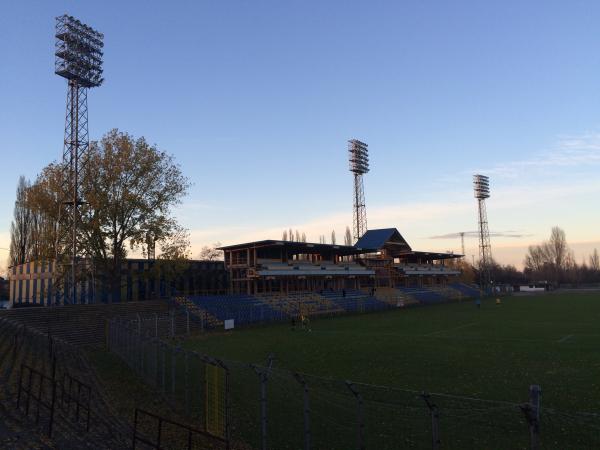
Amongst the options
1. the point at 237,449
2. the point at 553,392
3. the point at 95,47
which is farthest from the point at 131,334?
the point at 95,47

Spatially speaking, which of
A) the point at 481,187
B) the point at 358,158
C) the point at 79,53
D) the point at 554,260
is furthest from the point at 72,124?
the point at 554,260

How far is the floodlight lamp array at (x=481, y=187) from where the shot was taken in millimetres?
104562

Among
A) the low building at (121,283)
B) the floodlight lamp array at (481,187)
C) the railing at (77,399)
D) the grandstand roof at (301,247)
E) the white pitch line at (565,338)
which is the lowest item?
the white pitch line at (565,338)

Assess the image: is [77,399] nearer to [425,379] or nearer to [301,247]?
[425,379]

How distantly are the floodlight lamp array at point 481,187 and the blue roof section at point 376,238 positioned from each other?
111 feet

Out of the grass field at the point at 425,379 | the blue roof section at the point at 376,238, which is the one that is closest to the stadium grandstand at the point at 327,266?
the blue roof section at the point at 376,238

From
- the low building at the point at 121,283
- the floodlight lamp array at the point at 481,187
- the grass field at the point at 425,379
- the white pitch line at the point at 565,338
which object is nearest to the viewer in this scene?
the grass field at the point at 425,379

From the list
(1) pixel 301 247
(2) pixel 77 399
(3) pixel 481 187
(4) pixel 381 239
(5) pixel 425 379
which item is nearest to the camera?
(2) pixel 77 399

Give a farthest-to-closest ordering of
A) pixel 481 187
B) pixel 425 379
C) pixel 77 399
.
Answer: pixel 481 187 < pixel 425 379 < pixel 77 399

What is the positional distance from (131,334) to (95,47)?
31666 millimetres

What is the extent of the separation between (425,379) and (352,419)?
638 centimetres

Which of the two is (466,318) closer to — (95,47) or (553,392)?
(553,392)

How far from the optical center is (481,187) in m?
105

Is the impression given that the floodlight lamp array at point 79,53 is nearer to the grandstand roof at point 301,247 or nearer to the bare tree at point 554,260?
the grandstand roof at point 301,247
